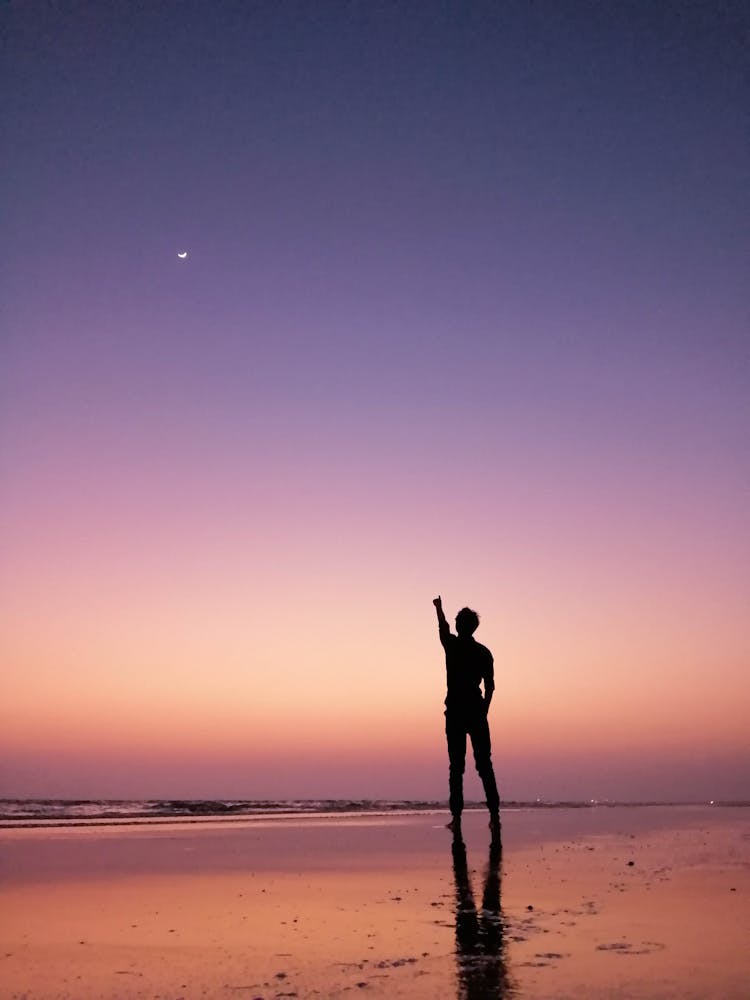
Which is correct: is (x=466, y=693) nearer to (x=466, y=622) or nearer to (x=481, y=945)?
(x=466, y=622)

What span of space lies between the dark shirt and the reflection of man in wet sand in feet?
19.0

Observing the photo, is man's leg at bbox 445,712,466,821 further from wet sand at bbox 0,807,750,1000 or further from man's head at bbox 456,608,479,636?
wet sand at bbox 0,807,750,1000

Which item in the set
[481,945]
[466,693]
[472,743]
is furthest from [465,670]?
[481,945]

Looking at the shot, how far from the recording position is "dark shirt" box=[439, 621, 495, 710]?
13.0 m

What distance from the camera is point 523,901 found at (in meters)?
5.97

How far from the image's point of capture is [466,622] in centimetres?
1320

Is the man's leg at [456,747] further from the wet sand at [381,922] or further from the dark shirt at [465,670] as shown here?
the wet sand at [381,922]

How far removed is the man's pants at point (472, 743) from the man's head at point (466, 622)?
3.42ft

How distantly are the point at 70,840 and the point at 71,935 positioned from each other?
7.77 meters

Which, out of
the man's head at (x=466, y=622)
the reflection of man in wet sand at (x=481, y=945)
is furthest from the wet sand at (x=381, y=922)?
the man's head at (x=466, y=622)

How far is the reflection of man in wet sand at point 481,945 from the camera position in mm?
3658

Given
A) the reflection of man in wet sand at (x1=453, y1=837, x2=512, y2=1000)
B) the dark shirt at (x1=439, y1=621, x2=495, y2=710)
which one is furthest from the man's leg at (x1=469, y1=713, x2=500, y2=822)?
the reflection of man in wet sand at (x1=453, y1=837, x2=512, y2=1000)

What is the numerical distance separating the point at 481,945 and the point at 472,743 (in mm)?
8761

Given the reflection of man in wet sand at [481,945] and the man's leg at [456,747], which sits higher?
the man's leg at [456,747]
